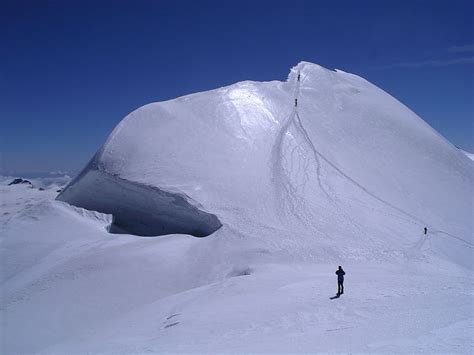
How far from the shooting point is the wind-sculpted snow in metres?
19.0

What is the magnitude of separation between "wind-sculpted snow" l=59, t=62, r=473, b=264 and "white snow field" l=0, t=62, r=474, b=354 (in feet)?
0.37

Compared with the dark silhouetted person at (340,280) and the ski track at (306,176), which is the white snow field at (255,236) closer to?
the ski track at (306,176)

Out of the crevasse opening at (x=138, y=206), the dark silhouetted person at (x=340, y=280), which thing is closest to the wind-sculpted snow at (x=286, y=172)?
the crevasse opening at (x=138, y=206)

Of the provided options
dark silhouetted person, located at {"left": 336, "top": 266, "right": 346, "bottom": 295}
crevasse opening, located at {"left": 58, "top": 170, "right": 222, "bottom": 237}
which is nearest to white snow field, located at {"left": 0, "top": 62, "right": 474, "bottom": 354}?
crevasse opening, located at {"left": 58, "top": 170, "right": 222, "bottom": 237}

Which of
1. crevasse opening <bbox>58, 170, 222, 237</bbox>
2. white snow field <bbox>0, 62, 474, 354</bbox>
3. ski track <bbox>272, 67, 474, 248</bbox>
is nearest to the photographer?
white snow field <bbox>0, 62, 474, 354</bbox>

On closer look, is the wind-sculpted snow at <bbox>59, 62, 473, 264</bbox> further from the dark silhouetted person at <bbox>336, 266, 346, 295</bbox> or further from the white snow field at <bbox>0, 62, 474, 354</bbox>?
the dark silhouetted person at <bbox>336, 266, 346, 295</bbox>

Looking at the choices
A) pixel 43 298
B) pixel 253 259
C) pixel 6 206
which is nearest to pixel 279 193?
pixel 253 259

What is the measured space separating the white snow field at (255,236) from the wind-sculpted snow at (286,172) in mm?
114

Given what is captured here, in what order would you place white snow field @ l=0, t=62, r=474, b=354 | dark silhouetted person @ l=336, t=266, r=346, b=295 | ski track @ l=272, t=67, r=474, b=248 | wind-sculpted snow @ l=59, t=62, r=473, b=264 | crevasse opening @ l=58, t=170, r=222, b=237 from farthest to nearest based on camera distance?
1. crevasse opening @ l=58, t=170, r=222, b=237
2. ski track @ l=272, t=67, r=474, b=248
3. wind-sculpted snow @ l=59, t=62, r=473, b=264
4. dark silhouetted person @ l=336, t=266, r=346, b=295
5. white snow field @ l=0, t=62, r=474, b=354

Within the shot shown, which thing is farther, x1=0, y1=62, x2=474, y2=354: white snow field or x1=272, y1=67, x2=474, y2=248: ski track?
x1=272, y1=67, x2=474, y2=248: ski track

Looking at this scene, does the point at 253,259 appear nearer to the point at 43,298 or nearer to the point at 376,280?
the point at 376,280

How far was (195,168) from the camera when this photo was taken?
2247cm

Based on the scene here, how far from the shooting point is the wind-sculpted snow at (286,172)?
1898 cm

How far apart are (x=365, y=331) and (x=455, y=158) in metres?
25.7
